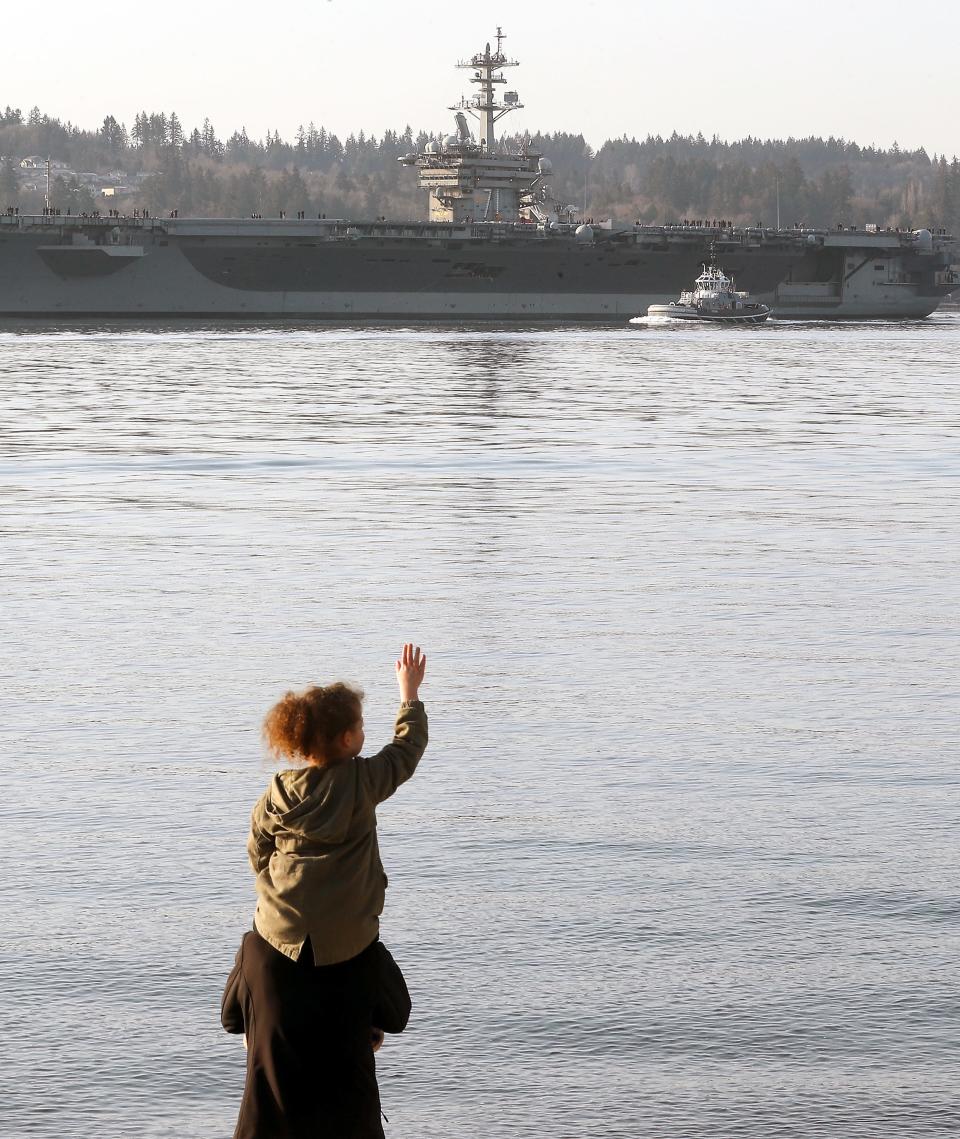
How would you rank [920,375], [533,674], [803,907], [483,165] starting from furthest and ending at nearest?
[483,165]
[920,375]
[533,674]
[803,907]

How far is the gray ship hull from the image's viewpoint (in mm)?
69125

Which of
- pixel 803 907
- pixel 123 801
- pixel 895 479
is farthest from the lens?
pixel 895 479

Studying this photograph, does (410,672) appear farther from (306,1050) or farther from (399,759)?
(306,1050)

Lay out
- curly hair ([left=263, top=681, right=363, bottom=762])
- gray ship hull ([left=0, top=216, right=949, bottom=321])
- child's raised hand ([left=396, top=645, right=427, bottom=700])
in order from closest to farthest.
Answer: curly hair ([left=263, top=681, right=363, bottom=762]), child's raised hand ([left=396, top=645, right=427, bottom=700]), gray ship hull ([left=0, top=216, right=949, bottom=321])

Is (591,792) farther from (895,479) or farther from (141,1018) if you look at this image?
(895,479)

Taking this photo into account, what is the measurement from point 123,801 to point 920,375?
36.0 metres

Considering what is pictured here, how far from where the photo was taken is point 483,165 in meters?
82.7

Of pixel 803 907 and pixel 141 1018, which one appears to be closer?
pixel 141 1018

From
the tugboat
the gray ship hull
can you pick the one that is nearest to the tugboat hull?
the tugboat

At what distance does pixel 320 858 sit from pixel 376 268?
72005 millimetres

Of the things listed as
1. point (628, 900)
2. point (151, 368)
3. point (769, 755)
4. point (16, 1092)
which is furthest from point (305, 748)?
point (151, 368)

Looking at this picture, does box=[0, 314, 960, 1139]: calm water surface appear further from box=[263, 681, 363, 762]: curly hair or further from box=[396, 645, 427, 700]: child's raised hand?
box=[263, 681, 363, 762]: curly hair

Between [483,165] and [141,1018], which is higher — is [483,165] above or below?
above

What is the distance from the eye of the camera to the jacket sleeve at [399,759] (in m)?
3.33
